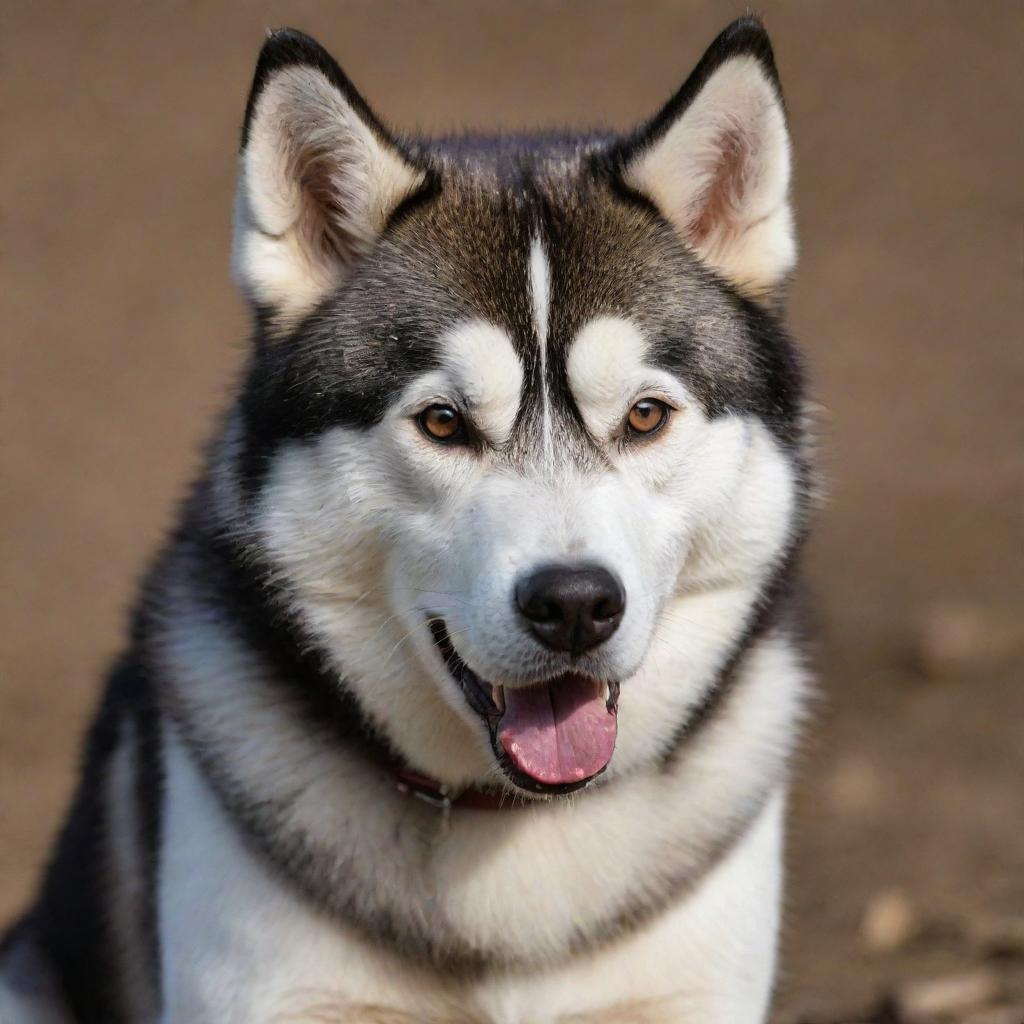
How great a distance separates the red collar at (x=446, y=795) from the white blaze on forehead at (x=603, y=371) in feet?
2.60

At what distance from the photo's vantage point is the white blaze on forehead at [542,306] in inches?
115

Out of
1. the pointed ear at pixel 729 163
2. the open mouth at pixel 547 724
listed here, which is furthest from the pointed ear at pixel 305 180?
the open mouth at pixel 547 724

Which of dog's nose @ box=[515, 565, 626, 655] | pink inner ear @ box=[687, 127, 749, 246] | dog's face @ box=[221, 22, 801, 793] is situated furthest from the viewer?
pink inner ear @ box=[687, 127, 749, 246]

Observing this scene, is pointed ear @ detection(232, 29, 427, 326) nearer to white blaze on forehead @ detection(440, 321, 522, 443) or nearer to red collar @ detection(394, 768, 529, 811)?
white blaze on forehead @ detection(440, 321, 522, 443)

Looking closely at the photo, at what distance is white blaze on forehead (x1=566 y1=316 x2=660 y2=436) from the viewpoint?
9.55ft

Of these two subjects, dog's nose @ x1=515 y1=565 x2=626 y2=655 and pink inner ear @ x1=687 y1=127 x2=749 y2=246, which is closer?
dog's nose @ x1=515 y1=565 x2=626 y2=655

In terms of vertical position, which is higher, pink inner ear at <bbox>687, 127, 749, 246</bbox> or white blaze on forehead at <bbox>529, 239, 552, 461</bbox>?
pink inner ear at <bbox>687, 127, 749, 246</bbox>

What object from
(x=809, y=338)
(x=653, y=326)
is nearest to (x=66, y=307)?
(x=809, y=338)

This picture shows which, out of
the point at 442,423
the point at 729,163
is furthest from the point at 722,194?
the point at 442,423

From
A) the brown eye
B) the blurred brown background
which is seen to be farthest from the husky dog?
the blurred brown background

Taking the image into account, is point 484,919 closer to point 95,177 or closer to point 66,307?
point 66,307

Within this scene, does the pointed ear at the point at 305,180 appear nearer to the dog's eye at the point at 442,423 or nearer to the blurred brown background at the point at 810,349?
the dog's eye at the point at 442,423

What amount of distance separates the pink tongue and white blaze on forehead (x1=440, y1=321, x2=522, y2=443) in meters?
0.47

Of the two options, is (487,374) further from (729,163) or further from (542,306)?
(729,163)
